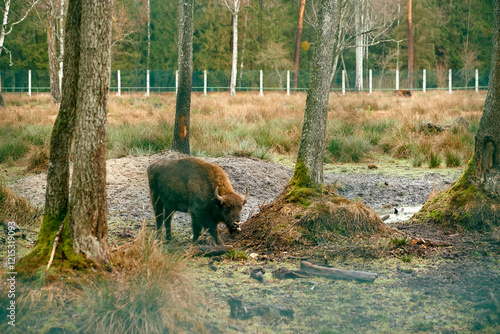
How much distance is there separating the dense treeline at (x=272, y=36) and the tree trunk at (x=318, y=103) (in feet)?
136

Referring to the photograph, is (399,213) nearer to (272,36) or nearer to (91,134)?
(91,134)

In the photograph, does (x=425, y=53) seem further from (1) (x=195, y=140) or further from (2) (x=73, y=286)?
(2) (x=73, y=286)

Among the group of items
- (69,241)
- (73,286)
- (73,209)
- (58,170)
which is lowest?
(73,286)

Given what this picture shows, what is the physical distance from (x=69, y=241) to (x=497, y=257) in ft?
15.0

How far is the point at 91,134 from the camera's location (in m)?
4.14

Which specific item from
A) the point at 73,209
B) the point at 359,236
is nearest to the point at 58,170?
the point at 73,209

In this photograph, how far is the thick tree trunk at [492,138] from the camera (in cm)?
644

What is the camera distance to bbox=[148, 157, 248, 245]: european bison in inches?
223

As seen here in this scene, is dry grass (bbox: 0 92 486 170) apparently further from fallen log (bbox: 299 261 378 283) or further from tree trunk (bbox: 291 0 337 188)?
fallen log (bbox: 299 261 378 283)

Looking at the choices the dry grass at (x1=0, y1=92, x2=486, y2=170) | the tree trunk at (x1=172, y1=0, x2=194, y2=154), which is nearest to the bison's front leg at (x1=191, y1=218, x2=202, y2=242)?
the tree trunk at (x1=172, y1=0, x2=194, y2=154)

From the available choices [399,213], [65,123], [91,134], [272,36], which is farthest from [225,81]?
[91,134]

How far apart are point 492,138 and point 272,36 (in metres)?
45.9

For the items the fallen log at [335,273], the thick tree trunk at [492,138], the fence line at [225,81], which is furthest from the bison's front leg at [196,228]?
the fence line at [225,81]

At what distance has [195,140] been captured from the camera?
12.3 meters
